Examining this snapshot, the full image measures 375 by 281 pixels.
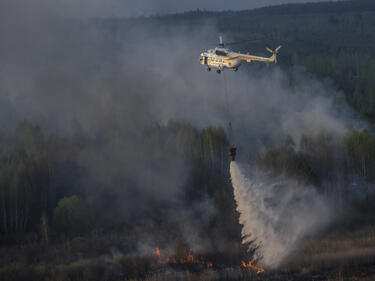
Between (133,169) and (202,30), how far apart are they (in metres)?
100

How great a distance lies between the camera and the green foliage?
62.9 m

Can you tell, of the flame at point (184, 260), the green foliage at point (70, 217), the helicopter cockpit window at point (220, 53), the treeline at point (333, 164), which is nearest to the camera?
the flame at point (184, 260)

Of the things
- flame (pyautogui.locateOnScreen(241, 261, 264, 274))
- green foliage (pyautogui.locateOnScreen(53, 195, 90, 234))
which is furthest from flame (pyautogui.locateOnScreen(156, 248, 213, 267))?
green foliage (pyautogui.locateOnScreen(53, 195, 90, 234))

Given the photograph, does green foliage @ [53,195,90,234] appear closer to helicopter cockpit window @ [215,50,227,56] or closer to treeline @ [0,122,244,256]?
treeline @ [0,122,244,256]

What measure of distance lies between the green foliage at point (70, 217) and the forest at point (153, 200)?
134mm

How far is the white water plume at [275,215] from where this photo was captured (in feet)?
177

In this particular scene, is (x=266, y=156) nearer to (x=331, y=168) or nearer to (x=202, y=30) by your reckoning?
(x=331, y=168)

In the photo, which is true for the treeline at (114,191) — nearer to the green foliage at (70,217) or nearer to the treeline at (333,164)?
the green foliage at (70,217)

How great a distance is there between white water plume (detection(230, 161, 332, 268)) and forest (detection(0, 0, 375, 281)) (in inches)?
66.5

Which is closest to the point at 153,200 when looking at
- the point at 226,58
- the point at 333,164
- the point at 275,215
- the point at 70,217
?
the point at 70,217

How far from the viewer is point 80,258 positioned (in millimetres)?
56250

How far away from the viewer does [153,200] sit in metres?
72.1

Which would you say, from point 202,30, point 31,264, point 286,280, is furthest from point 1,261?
point 202,30

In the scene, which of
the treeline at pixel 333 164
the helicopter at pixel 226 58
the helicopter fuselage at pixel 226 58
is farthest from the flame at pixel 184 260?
the helicopter fuselage at pixel 226 58
